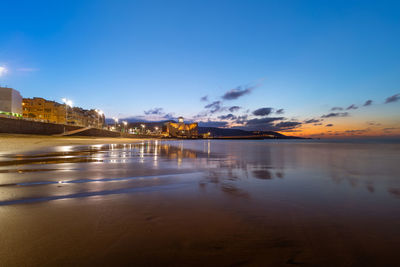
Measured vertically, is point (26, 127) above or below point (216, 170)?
above

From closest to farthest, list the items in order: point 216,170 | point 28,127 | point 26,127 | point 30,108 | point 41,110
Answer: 1. point 216,170
2. point 26,127
3. point 28,127
4. point 30,108
5. point 41,110

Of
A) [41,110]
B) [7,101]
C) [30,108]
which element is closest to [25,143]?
[7,101]

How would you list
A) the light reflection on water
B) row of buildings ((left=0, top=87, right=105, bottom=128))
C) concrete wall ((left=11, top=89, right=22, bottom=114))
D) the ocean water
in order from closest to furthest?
the ocean water
the light reflection on water
row of buildings ((left=0, top=87, right=105, bottom=128))
concrete wall ((left=11, top=89, right=22, bottom=114))

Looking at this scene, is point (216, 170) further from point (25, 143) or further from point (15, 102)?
point (15, 102)

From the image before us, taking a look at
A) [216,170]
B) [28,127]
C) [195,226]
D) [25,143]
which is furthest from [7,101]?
[195,226]

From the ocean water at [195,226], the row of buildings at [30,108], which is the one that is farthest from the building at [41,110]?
the ocean water at [195,226]

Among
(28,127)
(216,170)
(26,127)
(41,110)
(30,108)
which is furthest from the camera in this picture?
(41,110)

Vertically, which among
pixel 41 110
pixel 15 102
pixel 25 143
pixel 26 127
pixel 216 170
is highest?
pixel 41 110

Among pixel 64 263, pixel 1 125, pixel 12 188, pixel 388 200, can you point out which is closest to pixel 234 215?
pixel 64 263

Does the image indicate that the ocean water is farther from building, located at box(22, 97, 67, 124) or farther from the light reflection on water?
building, located at box(22, 97, 67, 124)

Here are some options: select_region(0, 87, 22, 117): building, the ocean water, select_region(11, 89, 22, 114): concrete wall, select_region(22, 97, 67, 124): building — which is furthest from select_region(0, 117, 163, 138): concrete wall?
select_region(22, 97, 67, 124): building

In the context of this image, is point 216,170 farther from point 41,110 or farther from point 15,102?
point 41,110

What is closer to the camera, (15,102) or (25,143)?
A: (25,143)

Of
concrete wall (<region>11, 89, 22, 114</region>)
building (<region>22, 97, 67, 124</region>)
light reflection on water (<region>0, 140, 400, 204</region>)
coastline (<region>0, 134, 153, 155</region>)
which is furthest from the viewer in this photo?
building (<region>22, 97, 67, 124</region>)
